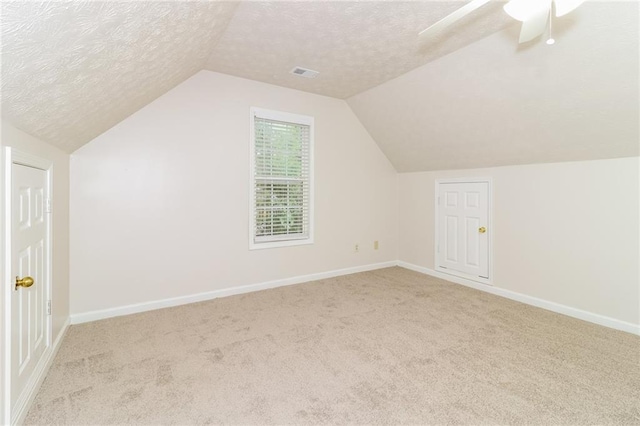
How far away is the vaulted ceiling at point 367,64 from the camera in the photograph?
4.40 ft

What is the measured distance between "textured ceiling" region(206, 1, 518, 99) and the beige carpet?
2.51 m

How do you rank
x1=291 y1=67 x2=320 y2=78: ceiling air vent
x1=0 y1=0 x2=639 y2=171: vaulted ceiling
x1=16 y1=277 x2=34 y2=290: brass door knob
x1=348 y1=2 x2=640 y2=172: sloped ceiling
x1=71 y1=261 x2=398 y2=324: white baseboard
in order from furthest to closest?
x1=291 y1=67 x2=320 y2=78: ceiling air vent, x1=71 y1=261 x2=398 y2=324: white baseboard, x1=348 y1=2 x2=640 y2=172: sloped ceiling, x1=16 y1=277 x2=34 y2=290: brass door knob, x1=0 y1=0 x2=639 y2=171: vaulted ceiling

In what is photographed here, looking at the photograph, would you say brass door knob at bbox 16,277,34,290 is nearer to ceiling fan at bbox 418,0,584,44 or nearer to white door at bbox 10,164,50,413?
white door at bbox 10,164,50,413

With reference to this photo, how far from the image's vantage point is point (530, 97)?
2.81 m

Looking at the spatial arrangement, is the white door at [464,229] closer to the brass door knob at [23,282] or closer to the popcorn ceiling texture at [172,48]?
the popcorn ceiling texture at [172,48]

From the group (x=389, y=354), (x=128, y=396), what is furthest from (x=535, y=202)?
(x=128, y=396)

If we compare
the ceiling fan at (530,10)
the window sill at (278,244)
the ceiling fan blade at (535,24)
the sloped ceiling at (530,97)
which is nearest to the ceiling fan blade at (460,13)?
the ceiling fan at (530,10)

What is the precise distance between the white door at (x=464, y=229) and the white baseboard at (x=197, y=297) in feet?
4.10

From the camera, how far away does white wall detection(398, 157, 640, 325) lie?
2768mm

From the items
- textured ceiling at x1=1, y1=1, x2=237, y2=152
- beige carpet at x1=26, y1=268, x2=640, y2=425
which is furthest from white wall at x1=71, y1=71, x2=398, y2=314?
textured ceiling at x1=1, y1=1, x2=237, y2=152

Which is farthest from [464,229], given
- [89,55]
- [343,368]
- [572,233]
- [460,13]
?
[89,55]

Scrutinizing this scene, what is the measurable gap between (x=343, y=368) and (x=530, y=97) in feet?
9.16

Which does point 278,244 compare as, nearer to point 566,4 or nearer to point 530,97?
point 530,97

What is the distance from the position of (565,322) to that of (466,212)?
1610mm
